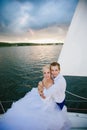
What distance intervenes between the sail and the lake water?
64 millimetres

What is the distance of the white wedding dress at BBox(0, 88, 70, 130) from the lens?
90.2 inches

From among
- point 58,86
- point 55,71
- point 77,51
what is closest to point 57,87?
point 58,86

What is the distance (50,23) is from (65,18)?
0.16 m

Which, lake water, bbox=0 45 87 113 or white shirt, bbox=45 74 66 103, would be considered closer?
white shirt, bbox=45 74 66 103

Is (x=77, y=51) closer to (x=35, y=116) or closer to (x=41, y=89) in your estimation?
(x=41, y=89)

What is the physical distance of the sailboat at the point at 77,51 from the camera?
2.43m

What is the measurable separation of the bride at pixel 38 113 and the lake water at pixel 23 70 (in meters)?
0.08

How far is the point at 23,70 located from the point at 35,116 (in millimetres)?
482

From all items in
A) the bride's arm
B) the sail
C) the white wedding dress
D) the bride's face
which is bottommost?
the white wedding dress

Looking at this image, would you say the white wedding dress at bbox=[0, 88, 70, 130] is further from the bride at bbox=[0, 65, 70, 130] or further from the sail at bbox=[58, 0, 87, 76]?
the sail at bbox=[58, 0, 87, 76]

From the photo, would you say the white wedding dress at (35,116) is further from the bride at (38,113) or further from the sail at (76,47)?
the sail at (76,47)

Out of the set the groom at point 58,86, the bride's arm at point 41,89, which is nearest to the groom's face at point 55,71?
the groom at point 58,86

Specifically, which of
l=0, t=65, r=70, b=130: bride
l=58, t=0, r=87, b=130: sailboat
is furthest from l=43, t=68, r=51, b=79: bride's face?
l=58, t=0, r=87, b=130: sailboat

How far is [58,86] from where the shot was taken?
2.35 meters
